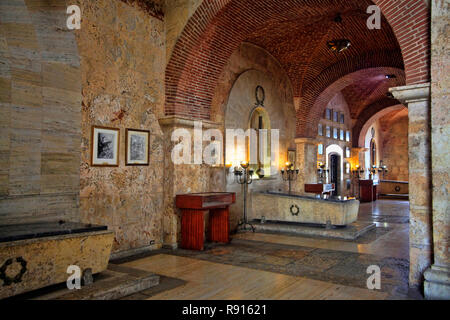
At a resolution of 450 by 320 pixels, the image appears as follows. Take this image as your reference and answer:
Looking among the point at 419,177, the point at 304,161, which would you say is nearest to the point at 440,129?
the point at 419,177

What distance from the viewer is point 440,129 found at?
160 inches

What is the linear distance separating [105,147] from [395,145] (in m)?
21.4

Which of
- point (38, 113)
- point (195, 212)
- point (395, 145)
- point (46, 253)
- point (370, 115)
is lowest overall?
point (46, 253)

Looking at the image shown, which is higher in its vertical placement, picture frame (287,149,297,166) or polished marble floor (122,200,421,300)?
picture frame (287,149,297,166)

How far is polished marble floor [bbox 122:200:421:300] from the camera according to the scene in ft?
13.8

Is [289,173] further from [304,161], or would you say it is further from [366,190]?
[366,190]

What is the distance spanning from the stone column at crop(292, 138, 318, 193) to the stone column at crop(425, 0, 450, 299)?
739 cm

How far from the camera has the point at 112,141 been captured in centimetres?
591

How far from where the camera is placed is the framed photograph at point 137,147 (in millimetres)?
6195

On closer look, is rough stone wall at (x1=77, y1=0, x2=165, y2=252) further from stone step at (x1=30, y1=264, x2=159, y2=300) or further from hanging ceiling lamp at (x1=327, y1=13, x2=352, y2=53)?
hanging ceiling lamp at (x1=327, y1=13, x2=352, y2=53)

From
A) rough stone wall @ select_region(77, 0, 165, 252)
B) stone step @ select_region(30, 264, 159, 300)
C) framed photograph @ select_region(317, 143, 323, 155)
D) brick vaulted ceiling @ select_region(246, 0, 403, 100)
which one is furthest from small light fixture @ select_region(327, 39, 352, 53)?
stone step @ select_region(30, 264, 159, 300)

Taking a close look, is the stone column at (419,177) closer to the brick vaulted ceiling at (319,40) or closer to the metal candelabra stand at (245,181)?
the brick vaulted ceiling at (319,40)

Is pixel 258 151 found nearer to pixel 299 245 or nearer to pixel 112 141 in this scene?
pixel 299 245
